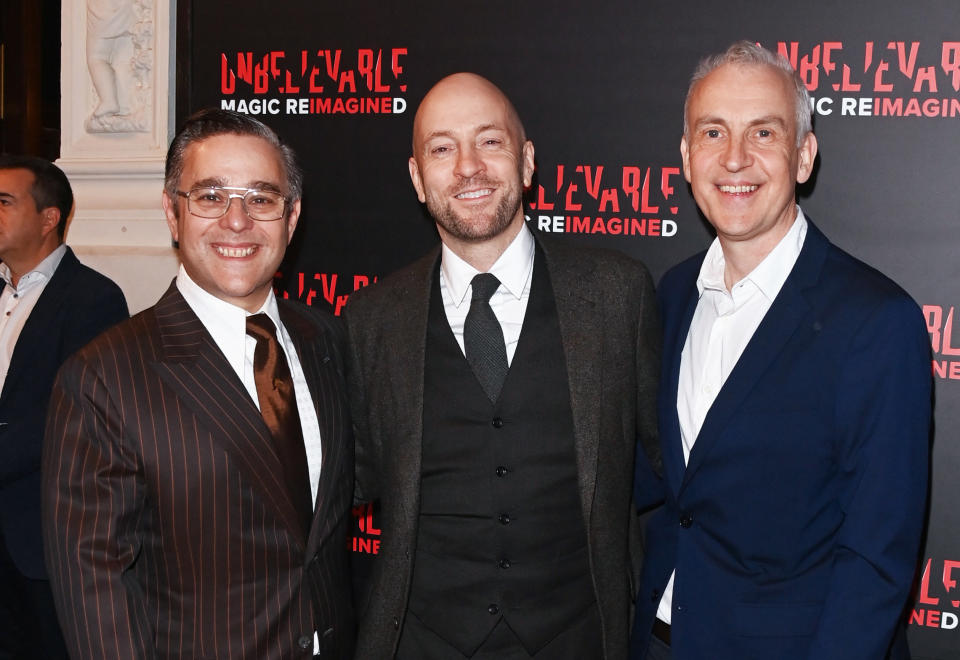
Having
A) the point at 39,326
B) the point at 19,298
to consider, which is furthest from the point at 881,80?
the point at 19,298

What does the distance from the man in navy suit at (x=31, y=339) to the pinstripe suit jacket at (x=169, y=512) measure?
1.48m

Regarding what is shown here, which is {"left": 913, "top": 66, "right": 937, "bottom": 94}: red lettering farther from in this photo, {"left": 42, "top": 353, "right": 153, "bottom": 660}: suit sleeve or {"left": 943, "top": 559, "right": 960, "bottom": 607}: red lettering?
{"left": 42, "top": 353, "right": 153, "bottom": 660}: suit sleeve

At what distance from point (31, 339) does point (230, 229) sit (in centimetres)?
169

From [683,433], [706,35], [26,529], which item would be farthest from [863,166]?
[26,529]

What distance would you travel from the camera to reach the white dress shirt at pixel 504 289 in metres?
2.20

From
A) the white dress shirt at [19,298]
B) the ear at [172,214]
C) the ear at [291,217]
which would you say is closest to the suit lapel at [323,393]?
the ear at [291,217]

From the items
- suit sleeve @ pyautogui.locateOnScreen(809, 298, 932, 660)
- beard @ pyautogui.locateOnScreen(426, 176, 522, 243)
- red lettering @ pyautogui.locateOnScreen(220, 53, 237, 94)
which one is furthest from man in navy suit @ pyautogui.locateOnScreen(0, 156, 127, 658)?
suit sleeve @ pyautogui.locateOnScreen(809, 298, 932, 660)

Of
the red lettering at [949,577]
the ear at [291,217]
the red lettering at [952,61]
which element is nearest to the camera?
the ear at [291,217]

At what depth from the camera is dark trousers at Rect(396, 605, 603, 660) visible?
2.05 meters

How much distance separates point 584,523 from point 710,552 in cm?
33

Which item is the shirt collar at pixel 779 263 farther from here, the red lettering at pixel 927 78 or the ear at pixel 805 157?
the red lettering at pixel 927 78

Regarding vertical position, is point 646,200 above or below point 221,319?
above

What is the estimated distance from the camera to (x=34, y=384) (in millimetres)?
3074

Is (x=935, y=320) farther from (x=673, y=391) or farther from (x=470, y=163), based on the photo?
(x=470, y=163)
